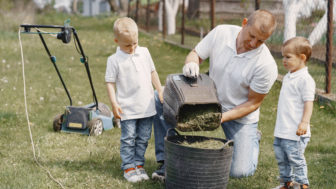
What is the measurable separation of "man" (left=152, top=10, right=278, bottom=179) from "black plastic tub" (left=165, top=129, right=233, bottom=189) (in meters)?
0.49

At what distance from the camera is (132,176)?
3760mm

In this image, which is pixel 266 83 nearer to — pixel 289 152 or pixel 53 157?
pixel 289 152

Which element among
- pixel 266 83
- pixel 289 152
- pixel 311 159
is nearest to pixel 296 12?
pixel 311 159

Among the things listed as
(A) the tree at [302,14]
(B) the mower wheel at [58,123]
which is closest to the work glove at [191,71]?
(B) the mower wheel at [58,123]

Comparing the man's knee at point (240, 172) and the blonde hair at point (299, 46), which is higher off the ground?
the blonde hair at point (299, 46)

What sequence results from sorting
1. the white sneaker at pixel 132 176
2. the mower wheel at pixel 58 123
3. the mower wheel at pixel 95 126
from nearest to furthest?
the white sneaker at pixel 132 176
the mower wheel at pixel 95 126
the mower wheel at pixel 58 123

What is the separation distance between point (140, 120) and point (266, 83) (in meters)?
1.09

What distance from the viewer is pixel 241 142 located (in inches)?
160

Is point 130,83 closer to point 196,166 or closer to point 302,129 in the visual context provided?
point 196,166

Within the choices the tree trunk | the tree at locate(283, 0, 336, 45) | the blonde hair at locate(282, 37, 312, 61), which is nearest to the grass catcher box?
the blonde hair at locate(282, 37, 312, 61)

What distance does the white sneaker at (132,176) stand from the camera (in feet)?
12.3

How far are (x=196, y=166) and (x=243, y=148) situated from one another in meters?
0.94

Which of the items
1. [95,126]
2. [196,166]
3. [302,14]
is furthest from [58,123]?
[302,14]

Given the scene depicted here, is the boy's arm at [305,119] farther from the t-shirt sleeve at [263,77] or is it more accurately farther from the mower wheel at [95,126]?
the mower wheel at [95,126]
